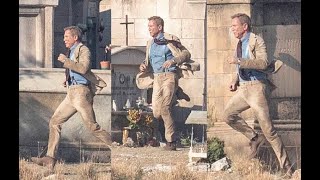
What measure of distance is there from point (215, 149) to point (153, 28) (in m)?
1.24

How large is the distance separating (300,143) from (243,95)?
0.68 metres

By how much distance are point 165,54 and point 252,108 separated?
94cm

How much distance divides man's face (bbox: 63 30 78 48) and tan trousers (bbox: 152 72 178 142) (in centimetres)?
84

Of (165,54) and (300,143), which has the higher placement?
(165,54)

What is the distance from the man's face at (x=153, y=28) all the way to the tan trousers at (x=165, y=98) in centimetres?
37

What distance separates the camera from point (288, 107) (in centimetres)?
1232

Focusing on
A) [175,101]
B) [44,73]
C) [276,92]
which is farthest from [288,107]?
[44,73]

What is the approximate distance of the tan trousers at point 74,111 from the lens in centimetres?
1248

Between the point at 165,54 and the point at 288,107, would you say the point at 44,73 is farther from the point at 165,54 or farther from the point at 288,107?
the point at 288,107

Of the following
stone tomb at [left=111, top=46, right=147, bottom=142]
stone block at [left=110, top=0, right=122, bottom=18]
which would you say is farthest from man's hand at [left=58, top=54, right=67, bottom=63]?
stone block at [left=110, top=0, right=122, bottom=18]

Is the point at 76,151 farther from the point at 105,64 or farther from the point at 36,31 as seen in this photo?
the point at 36,31

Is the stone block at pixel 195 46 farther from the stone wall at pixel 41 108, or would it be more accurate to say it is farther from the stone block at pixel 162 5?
the stone wall at pixel 41 108

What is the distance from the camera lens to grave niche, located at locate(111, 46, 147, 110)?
40.2 ft
